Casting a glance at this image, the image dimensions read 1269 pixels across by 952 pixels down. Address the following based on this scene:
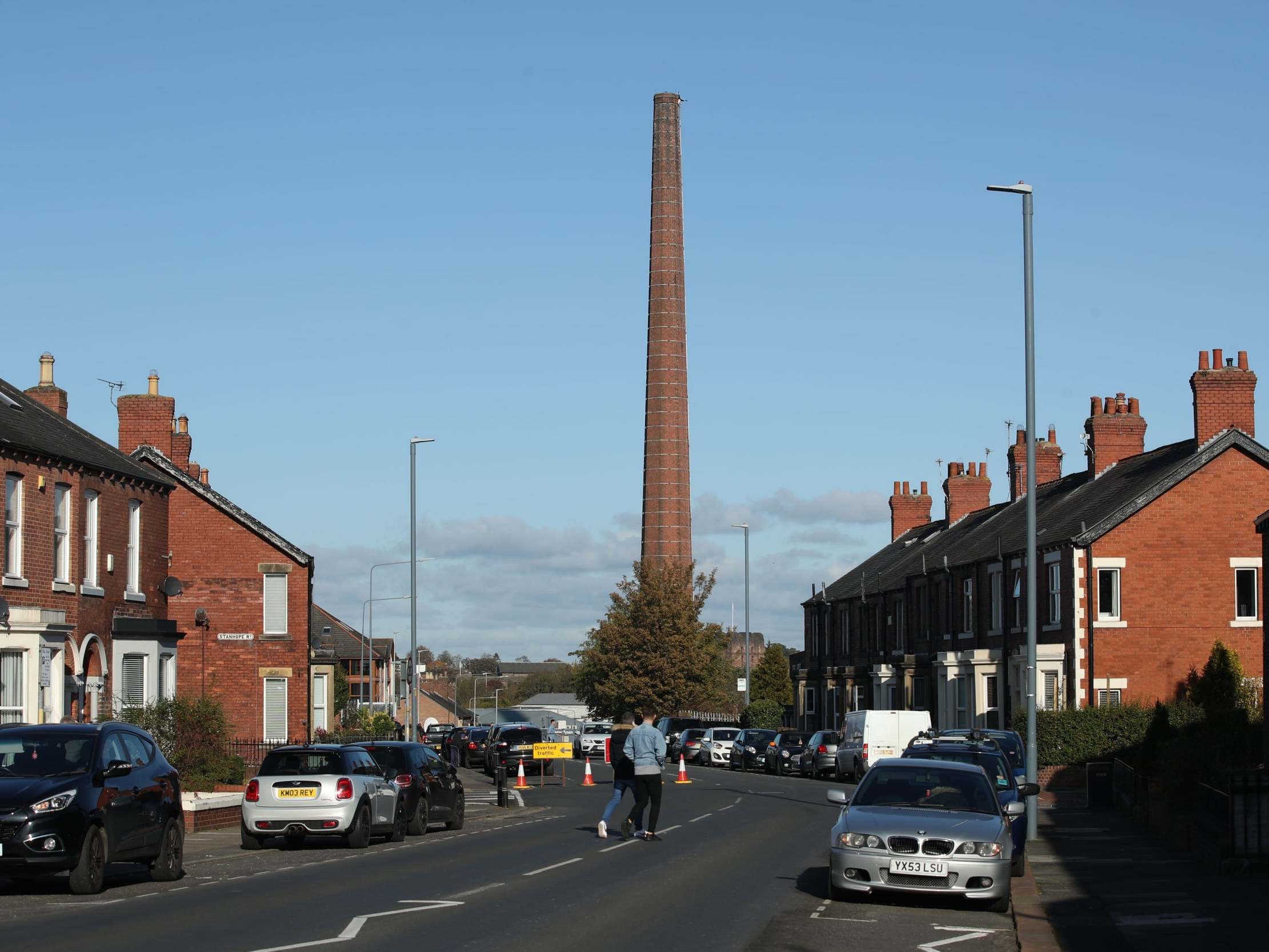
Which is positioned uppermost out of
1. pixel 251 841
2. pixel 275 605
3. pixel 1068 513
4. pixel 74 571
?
pixel 1068 513

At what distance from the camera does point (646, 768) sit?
894 inches

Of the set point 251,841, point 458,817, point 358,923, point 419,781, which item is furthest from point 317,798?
point 358,923

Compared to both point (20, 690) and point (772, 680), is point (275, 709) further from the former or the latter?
point (772, 680)

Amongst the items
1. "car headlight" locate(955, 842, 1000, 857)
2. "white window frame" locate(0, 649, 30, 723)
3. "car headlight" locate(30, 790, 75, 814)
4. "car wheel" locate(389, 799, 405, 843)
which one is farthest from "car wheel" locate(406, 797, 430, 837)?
"car headlight" locate(955, 842, 1000, 857)

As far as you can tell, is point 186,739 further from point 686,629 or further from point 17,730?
point 686,629

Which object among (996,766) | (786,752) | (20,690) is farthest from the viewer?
(786,752)

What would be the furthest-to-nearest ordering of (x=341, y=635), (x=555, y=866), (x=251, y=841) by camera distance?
1. (x=341, y=635)
2. (x=251, y=841)
3. (x=555, y=866)

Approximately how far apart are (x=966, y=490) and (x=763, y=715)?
18.3 m

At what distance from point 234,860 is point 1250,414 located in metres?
32.1

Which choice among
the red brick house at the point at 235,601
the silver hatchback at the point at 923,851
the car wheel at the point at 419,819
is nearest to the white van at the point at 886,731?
the red brick house at the point at 235,601

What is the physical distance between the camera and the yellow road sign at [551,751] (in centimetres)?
4206

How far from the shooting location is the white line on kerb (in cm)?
1841

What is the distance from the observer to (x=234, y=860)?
67.5ft

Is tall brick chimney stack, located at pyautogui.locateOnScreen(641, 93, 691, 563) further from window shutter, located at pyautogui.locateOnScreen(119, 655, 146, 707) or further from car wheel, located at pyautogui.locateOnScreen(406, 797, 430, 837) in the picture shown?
car wheel, located at pyautogui.locateOnScreen(406, 797, 430, 837)
